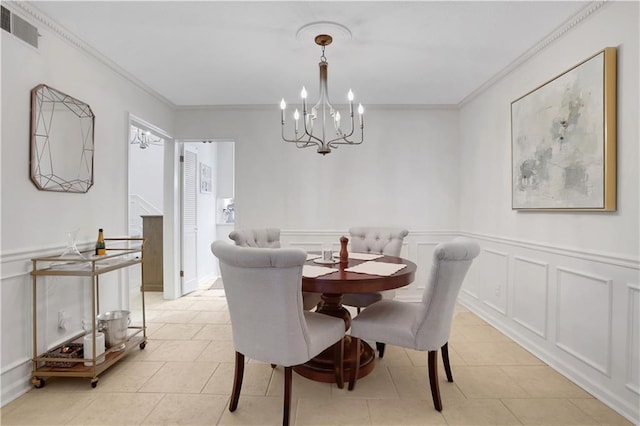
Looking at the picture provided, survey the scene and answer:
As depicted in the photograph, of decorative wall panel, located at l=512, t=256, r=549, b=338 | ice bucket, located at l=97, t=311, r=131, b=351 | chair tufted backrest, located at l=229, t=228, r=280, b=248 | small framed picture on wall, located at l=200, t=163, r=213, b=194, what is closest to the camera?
ice bucket, located at l=97, t=311, r=131, b=351

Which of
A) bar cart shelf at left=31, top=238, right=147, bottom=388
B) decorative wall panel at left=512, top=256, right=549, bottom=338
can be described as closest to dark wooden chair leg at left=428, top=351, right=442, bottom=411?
decorative wall panel at left=512, top=256, right=549, bottom=338

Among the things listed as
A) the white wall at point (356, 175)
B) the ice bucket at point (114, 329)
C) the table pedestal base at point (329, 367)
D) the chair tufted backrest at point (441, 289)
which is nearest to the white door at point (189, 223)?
the white wall at point (356, 175)

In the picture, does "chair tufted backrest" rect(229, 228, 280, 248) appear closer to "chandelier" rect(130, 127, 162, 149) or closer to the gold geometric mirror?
the gold geometric mirror

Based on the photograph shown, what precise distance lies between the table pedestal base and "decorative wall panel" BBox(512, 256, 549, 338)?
4.49ft

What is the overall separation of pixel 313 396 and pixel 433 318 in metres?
0.89

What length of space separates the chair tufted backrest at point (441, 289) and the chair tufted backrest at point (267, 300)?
681 millimetres

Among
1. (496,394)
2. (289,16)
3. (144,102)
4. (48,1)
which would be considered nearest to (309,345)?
(496,394)

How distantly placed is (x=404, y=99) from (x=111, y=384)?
3.86 m

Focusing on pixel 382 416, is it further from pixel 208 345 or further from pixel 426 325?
pixel 208 345

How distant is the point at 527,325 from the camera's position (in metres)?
2.73

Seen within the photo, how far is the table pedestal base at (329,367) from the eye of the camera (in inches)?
85.8

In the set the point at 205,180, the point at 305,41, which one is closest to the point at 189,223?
the point at 205,180

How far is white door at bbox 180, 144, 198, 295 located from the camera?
4.27m

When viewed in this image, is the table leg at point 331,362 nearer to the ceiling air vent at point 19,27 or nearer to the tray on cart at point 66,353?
the tray on cart at point 66,353
